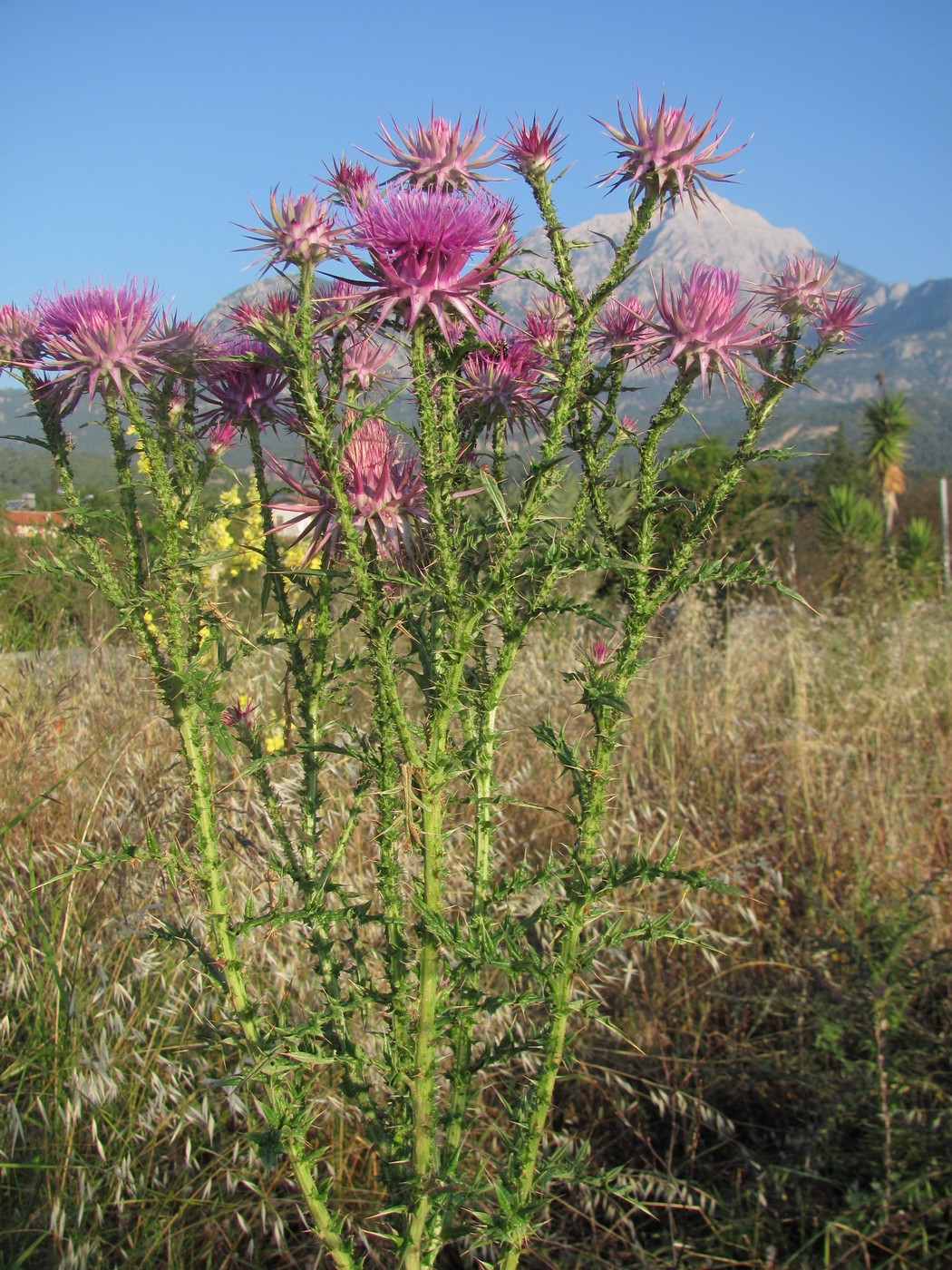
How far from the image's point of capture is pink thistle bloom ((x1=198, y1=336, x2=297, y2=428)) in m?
1.63

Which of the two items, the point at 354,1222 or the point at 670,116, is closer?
the point at 670,116

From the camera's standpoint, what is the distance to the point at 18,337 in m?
1.66

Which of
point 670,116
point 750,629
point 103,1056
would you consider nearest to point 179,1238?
point 103,1056

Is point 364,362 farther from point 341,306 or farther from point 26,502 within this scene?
point 26,502

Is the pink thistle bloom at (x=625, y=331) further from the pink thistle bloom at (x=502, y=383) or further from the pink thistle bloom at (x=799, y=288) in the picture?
the pink thistle bloom at (x=799, y=288)

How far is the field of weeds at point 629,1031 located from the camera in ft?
7.65

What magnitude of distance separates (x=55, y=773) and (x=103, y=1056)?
1553 millimetres

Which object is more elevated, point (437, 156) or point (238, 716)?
point (437, 156)

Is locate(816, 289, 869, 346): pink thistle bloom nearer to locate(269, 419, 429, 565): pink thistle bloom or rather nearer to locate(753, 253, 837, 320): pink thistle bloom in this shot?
locate(753, 253, 837, 320): pink thistle bloom

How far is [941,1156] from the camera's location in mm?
2365

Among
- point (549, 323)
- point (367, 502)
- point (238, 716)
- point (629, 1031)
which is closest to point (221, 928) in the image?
point (238, 716)

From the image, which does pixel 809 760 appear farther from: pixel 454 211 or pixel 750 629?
pixel 454 211

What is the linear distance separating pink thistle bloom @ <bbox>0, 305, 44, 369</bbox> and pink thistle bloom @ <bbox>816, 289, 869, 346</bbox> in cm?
146

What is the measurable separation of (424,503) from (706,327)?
544mm
